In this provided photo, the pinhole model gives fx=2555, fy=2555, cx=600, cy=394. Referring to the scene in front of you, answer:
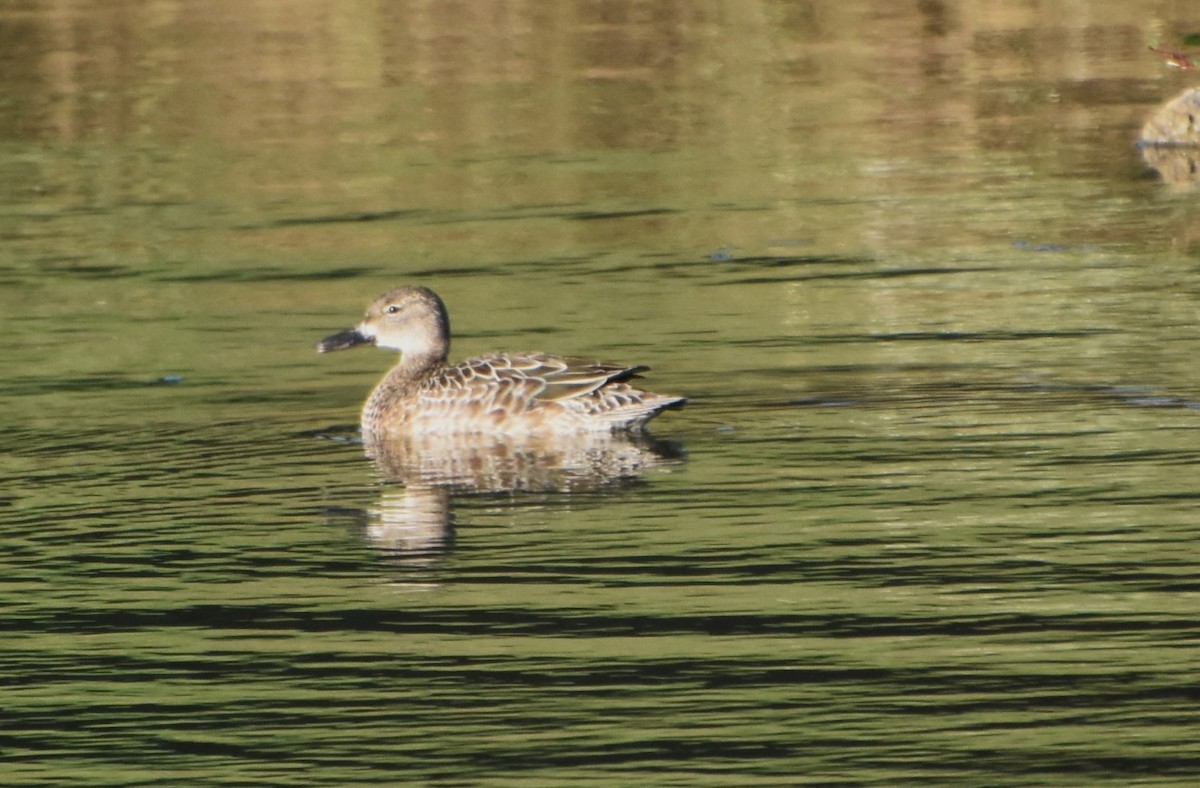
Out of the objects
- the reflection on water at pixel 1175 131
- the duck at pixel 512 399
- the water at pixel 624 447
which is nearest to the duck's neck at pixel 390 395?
the duck at pixel 512 399

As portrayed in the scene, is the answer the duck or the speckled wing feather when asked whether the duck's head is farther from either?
the speckled wing feather

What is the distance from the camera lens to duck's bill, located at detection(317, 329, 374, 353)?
14.5 metres

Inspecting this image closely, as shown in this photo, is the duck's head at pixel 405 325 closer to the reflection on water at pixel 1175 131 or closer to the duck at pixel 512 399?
the duck at pixel 512 399

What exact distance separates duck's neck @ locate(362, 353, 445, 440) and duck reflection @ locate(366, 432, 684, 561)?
0.54 ft

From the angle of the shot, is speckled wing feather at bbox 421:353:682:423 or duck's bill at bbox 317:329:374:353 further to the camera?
duck's bill at bbox 317:329:374:353

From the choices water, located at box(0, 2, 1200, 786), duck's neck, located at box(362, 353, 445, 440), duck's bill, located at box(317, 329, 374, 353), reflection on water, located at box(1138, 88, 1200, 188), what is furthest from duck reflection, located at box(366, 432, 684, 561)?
reflection on water, located at box(1138, 88, 1200, 188)

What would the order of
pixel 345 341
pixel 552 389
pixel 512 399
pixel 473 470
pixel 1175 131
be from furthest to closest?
1. pixel 1175 131
2. pixel 345 341
3. pixel 512 399
4. pixel 552 389
5. pixel 473 470

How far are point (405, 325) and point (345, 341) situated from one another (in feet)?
1.17

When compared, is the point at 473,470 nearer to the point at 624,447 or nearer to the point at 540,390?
the point at 624,447

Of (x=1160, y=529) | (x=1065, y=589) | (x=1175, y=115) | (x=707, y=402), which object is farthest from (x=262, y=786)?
(x=1175, y=115)

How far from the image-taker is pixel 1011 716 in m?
7.65

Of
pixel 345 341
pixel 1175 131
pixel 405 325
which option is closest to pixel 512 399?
pixel 405 325

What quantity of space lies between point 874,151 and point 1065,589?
14.9m

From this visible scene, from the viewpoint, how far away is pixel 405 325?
14672 millimetres
